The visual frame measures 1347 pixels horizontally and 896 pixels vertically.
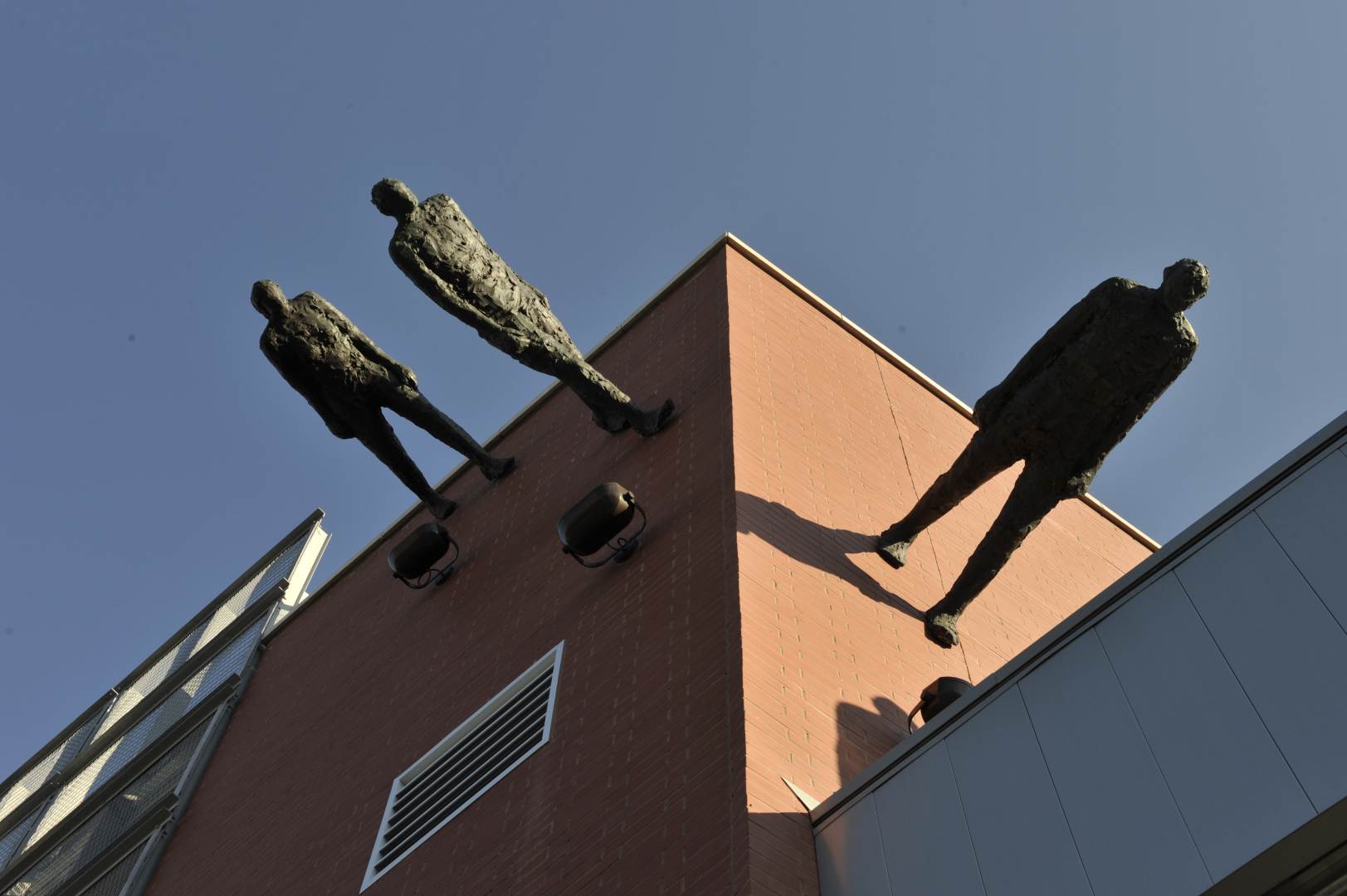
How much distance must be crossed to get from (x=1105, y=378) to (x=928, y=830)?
3381 mm

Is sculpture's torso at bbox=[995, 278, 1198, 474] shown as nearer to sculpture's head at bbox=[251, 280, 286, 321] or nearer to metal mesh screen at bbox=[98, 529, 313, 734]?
sculpture's head at bbox=[251, 280, 286, 321]

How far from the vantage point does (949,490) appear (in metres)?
Answer: 9.52

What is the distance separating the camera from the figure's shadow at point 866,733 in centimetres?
726

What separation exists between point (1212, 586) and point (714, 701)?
8.53 ft

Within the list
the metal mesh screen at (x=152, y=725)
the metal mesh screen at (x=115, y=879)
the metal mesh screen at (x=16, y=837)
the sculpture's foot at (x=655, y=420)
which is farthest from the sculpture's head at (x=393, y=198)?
the metal mesh screen at (x=16, y=837)

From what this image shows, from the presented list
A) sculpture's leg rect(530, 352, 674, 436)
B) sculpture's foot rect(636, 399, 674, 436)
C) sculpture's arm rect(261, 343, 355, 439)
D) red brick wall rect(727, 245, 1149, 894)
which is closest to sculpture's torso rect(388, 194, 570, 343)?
sculpture's leg rect(530, 352, 674, 436)

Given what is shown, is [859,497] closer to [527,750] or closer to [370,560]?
[527,750]

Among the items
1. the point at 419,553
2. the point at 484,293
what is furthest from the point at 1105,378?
the point at 419,553

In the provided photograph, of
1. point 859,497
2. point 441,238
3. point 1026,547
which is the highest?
point 441,238

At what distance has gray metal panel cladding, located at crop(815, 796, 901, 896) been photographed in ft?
19.5

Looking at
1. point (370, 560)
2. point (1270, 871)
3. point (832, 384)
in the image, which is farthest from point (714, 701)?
point (370, 560)

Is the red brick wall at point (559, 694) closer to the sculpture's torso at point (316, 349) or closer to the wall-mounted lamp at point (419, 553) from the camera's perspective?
the wall-mounted lamp at point (419, 553)

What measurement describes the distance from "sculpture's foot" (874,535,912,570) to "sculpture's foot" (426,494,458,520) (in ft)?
16.6

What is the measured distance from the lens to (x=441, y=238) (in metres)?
9.52
